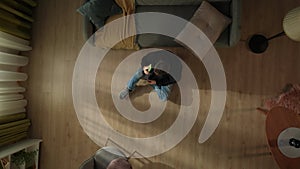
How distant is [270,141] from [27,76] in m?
2.67

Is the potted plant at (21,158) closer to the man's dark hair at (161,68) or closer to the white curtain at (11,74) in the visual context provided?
the white curtain at (11,74)

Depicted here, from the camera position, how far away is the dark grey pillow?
8.63ft

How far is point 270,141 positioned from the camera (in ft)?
8.49

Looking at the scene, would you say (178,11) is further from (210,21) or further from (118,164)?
(118,164)

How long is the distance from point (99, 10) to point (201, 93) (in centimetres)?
139

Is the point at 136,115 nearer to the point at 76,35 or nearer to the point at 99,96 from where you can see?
the point at 99,96

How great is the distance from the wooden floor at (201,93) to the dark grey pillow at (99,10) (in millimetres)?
510

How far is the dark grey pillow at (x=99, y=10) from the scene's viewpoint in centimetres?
263

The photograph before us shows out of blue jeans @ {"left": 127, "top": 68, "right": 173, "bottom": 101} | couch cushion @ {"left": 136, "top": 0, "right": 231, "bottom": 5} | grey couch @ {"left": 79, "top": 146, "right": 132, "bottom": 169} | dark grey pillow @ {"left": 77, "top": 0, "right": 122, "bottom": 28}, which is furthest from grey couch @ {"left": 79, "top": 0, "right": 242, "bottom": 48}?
grey couch @ {"left": 79, "top": 146, "right": 132, "bottom": 169}

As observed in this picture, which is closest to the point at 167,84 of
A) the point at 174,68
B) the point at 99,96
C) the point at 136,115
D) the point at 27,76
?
the point at 174,68

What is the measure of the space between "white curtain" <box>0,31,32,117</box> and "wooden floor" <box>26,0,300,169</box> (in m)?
0.14

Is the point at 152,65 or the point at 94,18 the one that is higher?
the point at 94,18

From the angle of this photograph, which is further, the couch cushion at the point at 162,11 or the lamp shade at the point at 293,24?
the couch cushion at the point at 162,11

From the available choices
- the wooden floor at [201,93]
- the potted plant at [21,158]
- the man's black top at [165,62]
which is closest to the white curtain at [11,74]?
the wooden floor at [201,93]
